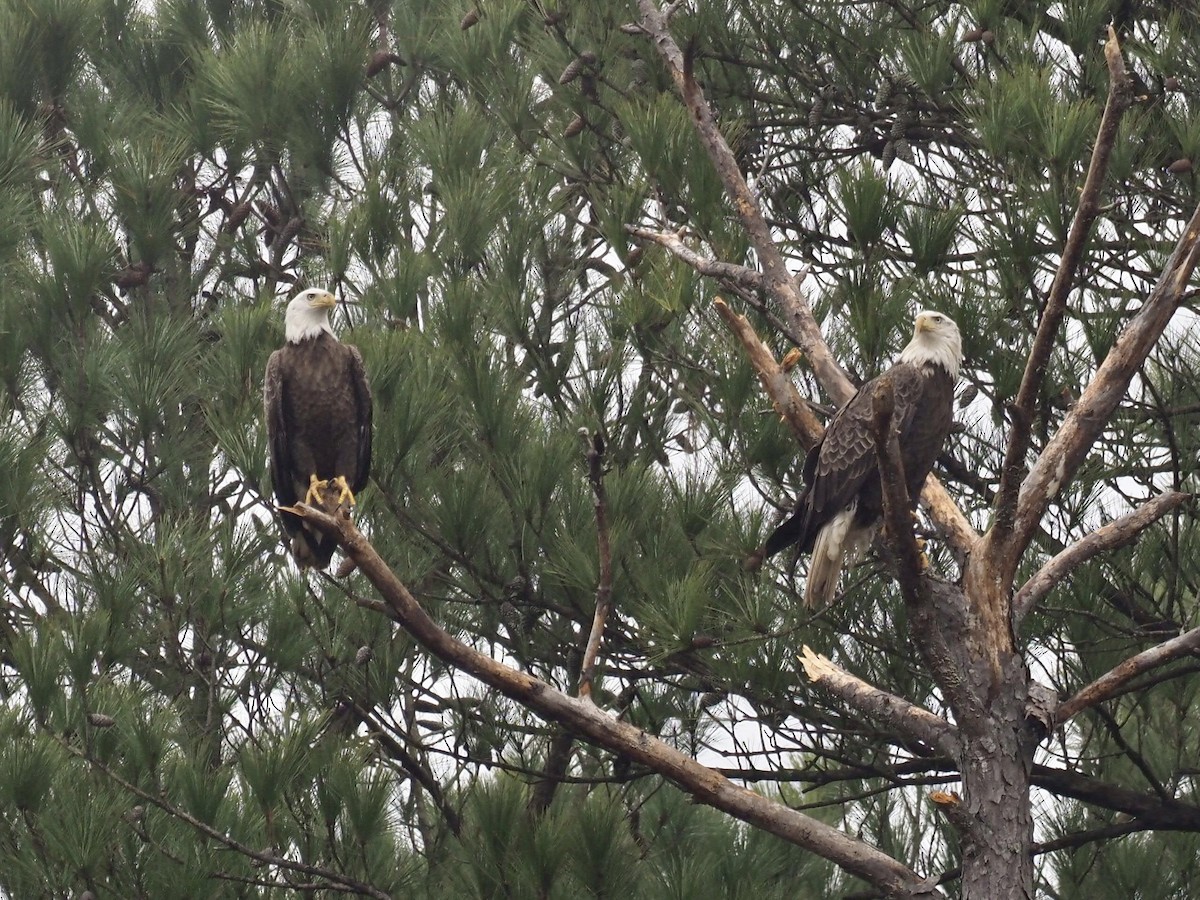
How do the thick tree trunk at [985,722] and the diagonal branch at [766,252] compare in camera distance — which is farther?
the diagonal branch at [766,252]

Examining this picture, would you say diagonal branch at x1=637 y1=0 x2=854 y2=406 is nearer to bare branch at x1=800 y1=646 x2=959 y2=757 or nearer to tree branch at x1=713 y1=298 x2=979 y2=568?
tree branch at x1=713 y1=298 x2=979 y2=568

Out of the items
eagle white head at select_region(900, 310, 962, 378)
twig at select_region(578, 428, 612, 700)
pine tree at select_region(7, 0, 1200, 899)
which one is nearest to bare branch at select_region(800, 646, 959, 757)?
pine tree at select_region(7, 0, 1200, 899)

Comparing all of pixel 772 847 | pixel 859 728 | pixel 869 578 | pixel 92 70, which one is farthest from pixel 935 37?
pixel 92 70

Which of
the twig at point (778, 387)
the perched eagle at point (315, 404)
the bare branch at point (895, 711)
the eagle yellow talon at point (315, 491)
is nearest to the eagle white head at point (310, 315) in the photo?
the perched eagle at point (315, 404)

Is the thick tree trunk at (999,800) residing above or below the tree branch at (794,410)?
below

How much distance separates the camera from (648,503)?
3828mm

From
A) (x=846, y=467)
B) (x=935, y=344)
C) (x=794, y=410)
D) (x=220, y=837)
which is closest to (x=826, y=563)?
(x=846, y=467)

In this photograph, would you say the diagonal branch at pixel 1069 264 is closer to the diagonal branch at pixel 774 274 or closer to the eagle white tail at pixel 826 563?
the diagonal branch at pixel 774 274

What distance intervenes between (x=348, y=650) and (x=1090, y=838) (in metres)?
1.76

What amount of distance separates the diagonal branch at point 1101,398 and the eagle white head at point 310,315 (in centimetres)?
210

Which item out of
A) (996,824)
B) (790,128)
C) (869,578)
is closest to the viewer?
(996,824)

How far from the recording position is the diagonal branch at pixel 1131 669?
9.59 feet

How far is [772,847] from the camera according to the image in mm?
4172

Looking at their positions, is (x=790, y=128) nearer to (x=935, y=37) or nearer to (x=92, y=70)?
(x=935, y=37)
